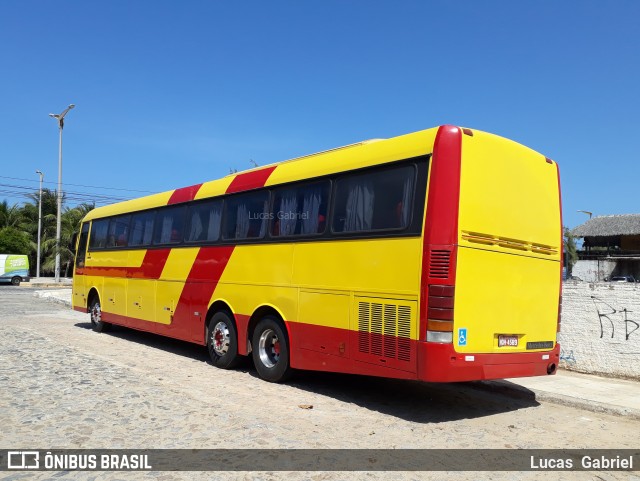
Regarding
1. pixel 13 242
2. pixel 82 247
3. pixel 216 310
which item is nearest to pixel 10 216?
pixel 13 242

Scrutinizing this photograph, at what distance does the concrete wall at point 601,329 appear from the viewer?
30.3 feet

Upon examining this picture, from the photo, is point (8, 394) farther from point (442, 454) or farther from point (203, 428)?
point (442, 454)

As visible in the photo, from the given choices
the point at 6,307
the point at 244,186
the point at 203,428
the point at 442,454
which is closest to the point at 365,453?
the point at 442,454

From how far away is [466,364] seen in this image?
6383mm

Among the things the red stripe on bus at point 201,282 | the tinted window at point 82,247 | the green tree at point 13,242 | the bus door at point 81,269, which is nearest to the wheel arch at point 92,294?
the bus door at point 81,269

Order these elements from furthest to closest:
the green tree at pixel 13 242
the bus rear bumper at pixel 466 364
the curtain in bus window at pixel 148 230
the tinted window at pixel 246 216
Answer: the green tree at pixel 13 242 < the curtain in bus window at pixel 148 230 < the tinted window at pixel 246 216 < the bus rear bumper at pixel 466 364

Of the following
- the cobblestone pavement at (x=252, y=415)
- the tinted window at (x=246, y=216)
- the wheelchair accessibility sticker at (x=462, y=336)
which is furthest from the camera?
the tinted window at (x=246, y=216)

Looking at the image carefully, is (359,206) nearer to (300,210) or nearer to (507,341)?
(300,210)

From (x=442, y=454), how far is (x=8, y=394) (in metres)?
5.44

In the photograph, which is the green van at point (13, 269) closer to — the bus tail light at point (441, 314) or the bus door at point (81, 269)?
the bus door at point (81, 269)

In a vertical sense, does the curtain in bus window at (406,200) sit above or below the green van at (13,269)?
above

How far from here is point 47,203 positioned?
5191 cm

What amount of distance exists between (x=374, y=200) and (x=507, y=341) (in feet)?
7.78

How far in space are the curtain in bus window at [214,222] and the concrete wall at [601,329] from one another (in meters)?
6.40
